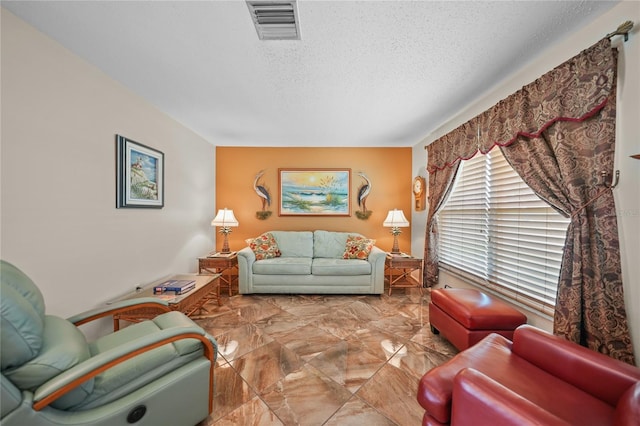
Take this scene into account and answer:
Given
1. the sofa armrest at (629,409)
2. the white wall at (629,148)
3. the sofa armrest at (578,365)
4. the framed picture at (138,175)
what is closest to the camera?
the sofa armrest at (629,409)

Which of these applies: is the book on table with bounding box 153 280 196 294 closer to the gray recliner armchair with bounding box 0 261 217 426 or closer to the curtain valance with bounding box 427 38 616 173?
the gray recliner armchair with bounding box 0 261 217 426

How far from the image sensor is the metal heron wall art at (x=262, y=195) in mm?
4012

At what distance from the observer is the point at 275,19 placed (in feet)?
4.60

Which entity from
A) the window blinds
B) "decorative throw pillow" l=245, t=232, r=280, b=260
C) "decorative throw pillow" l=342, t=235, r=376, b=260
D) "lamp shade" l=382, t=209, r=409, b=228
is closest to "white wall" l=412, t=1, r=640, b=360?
the window blinds

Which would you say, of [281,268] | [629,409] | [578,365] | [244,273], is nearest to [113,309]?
[244,273]

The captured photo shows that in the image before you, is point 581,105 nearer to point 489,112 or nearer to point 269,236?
point 489,112

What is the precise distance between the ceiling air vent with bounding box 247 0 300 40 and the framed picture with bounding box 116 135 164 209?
173 centimetres

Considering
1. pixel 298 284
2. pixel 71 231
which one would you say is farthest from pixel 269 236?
pixel 71 231

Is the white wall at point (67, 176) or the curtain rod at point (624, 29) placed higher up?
the curtain rod at point (624, 29)

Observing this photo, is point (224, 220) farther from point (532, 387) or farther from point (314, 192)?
point (532, 387)

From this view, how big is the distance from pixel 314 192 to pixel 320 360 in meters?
2.71

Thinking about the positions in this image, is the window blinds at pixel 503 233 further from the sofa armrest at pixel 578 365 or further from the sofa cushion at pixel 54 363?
the sofa cushion at pixel 54 363

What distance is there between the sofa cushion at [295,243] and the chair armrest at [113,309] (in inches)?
81.6

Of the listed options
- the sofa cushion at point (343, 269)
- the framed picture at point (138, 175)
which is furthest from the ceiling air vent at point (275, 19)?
the sofa cushion at point (343, 269)
